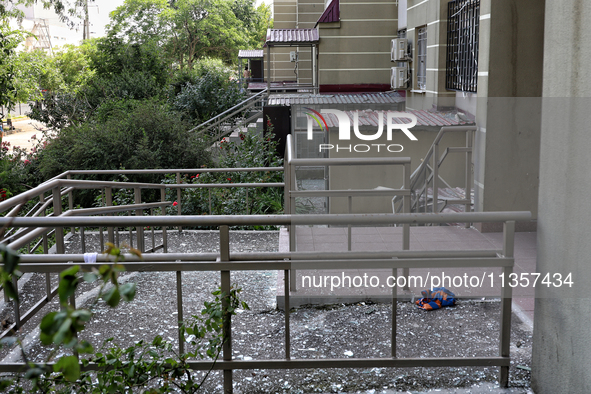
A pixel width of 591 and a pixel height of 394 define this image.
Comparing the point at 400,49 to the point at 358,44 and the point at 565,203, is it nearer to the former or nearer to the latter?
the point at 358,44

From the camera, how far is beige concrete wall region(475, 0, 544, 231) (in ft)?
20.6

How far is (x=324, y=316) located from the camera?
4211 mm

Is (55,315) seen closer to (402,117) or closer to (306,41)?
(402,117)

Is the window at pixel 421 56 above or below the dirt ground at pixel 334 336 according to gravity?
above

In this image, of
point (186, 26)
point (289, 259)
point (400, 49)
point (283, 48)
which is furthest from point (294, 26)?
point (289, 259)

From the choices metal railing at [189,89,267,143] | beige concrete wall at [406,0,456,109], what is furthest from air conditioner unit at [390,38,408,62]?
metal railing at [189,89,267,143]

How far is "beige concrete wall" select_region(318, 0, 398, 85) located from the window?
229 inches

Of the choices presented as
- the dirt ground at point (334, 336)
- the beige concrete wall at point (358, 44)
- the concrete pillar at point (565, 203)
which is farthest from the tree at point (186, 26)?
the concrete pillar at point (565, 203)

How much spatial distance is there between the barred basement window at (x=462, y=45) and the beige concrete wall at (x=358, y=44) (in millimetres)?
8310

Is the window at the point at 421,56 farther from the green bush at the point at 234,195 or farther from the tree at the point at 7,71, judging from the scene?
the tree at the point at 7,71

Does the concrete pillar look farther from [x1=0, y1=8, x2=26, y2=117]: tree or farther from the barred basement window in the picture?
[x1=0, y1=8, x2=26, y2=117]: tree

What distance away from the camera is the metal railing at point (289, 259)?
2.74 meters

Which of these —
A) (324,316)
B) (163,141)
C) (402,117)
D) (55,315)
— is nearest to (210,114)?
(163,141)

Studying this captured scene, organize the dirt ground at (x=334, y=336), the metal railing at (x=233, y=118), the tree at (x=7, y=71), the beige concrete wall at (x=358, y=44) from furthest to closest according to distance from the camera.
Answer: the metal railing at (x=233, y=118), the beige concrete wall at (x=358, y=44), the tree at (x=7, y=71), the dirt ground at (x=334, y=336)
